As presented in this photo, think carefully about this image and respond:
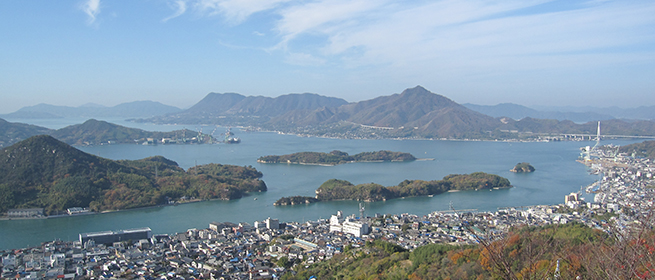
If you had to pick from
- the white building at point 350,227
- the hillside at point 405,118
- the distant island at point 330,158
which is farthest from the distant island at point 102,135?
the white building at point 350,227

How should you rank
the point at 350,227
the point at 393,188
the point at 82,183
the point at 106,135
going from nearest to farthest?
the point at 350,227 < the point at 82,183 < the point at 393,188 < the point at 106,135

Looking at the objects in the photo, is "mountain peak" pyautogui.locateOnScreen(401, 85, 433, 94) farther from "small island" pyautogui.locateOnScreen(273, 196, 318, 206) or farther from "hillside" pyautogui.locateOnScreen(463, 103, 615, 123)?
"small island" pyautogui.locateOnScreen(273, 196, 318, 206)

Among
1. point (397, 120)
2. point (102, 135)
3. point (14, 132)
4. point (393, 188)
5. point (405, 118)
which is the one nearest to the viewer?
point (393, 188)

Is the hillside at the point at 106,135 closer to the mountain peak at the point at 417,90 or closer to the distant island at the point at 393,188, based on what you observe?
the distant island at the point at 393,188

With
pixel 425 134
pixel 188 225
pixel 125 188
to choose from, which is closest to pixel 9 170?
pixel 125 188

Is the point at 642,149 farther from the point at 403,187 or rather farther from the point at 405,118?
the point at 405,118

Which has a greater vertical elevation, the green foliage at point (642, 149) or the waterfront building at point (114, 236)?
the green foliage at point (642, 149)

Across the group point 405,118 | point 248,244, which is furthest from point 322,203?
point 405,118
